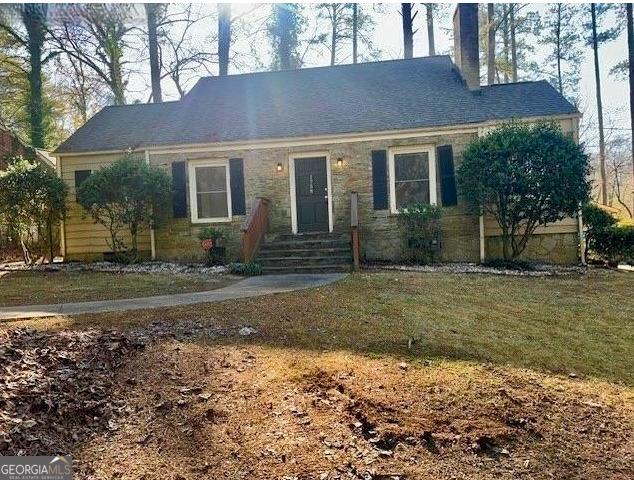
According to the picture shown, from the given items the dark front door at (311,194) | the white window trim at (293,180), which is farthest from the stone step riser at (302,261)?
the dark front door at (311,194)

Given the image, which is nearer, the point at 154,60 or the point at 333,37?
the point at 154,60

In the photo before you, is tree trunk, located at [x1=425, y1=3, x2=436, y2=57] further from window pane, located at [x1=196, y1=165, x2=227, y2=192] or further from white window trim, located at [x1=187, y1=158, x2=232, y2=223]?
window pane, located at [x1=196, y1=165, x2=227, y2=192]

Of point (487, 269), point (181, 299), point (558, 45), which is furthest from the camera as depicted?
point (558, 45)

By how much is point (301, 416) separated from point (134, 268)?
27.1 feet

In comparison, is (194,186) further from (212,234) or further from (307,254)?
(307,254)

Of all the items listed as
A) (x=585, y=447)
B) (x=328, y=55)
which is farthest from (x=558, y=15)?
(x=585, y=447)

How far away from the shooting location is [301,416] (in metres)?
2.59

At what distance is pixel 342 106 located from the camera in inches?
461

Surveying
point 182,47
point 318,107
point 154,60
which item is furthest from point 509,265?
point 182,47

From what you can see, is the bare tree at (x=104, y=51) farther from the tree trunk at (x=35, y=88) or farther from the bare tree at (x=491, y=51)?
the bare tree at (x=491, y=51)

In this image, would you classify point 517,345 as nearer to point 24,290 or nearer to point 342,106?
point 24,290

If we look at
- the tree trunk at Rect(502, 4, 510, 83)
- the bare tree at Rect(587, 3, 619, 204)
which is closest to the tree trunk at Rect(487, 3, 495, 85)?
the tree trunk at Rect(502, 4, 510, 83)

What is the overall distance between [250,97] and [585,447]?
41.8ft

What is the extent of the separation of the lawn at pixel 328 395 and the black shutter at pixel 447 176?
5.50 m
